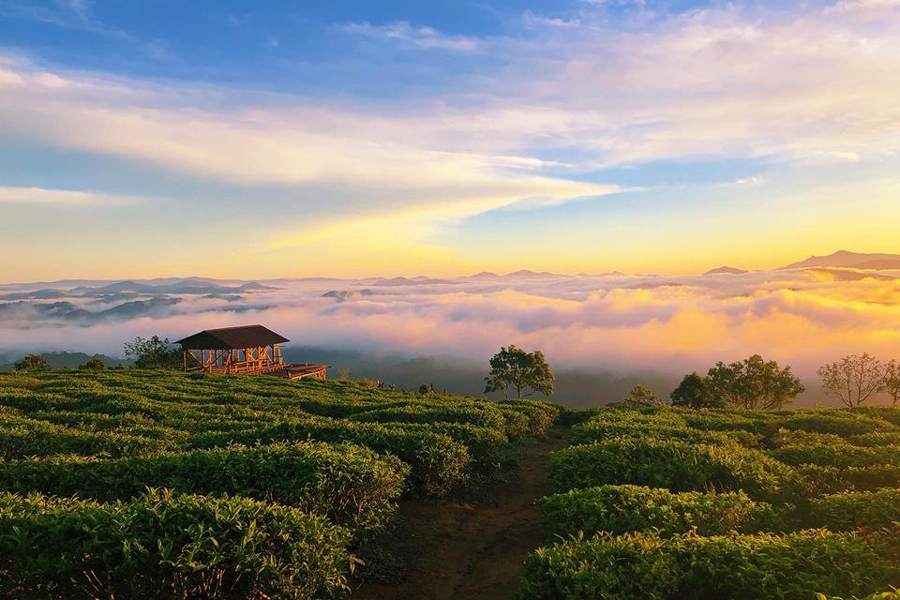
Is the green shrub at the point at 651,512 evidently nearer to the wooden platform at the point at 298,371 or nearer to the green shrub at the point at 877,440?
the green shrub at the point at 877,440

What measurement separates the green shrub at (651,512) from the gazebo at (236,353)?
41264 millimetres

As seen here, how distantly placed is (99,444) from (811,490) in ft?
51.7

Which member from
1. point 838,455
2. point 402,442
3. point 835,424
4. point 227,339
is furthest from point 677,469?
point 227,339

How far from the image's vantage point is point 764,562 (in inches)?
229

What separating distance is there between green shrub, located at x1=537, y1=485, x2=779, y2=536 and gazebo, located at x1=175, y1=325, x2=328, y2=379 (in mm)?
41264

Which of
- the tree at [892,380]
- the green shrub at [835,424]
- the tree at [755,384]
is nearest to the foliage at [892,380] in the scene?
the tree at [892,380]

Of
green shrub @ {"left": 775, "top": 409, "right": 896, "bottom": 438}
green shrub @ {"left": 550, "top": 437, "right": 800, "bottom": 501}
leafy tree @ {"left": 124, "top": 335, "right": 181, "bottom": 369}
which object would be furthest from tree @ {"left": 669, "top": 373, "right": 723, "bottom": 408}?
leafy tree @ {"left": 124, "top": 335, "right": 181, "bottom": 369}

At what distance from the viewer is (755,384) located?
5469 centimetres

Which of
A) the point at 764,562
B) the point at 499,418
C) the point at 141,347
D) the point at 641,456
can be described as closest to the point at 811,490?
the point at 641,456

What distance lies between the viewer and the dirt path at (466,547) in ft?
27.2

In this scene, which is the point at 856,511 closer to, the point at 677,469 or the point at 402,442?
the point at 677,469

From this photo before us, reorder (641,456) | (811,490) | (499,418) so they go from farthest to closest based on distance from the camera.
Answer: (499,418) → (641,456) → (811,490)

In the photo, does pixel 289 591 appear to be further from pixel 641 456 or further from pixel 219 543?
pixel 641 456

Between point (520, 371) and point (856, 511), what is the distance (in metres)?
53.6
